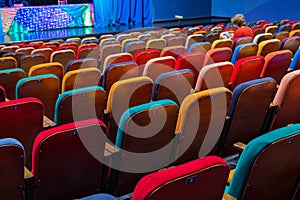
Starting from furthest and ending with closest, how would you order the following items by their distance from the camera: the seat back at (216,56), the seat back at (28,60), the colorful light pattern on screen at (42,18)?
1. the colorful light pattern on screen at (42,18)
2. the seat back at (28,60)
3. the seat back at (216,56)

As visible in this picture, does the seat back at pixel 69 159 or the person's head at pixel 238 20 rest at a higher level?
the person's head at pixel 238 20

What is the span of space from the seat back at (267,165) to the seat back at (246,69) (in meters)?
1.82

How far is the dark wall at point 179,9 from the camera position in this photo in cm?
1414

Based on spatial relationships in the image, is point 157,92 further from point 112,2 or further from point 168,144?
point 112,2

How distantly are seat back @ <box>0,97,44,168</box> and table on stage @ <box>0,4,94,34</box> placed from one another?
10076 mm

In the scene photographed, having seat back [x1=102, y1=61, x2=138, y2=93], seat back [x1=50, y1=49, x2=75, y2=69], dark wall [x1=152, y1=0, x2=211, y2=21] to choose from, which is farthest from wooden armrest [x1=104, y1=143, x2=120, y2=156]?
dark wall [x1=152, y1=0, x2=211, y2=21]

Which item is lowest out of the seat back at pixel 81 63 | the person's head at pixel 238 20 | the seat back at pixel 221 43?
the seat back at pixel 81 63

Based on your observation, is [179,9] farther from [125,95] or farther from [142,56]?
[125,95]

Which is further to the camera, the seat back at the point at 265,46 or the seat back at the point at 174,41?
the seat back at the point at 174,41

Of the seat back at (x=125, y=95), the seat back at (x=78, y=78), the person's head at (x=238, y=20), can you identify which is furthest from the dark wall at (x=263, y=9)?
the seat back at (x=125, y=95)

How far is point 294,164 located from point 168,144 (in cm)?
90

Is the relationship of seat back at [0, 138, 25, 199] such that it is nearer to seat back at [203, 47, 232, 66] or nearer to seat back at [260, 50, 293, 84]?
seat back at [260, 50, 293, 84]

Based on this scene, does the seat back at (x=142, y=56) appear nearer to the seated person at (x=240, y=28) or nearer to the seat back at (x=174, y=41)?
the seat back at (x=174, y=41)

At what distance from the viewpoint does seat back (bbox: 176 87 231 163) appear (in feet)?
7.54
